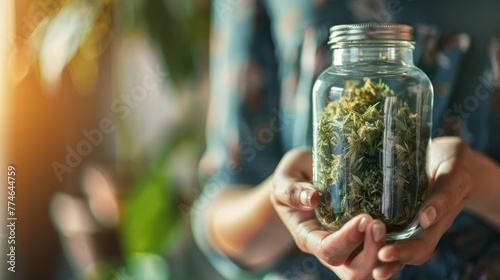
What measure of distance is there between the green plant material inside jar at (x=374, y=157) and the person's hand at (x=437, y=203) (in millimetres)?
18

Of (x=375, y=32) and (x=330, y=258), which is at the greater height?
(x=375, y=32)

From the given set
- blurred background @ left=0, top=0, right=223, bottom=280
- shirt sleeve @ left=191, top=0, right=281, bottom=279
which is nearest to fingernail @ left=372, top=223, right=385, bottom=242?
shirt sleeve @ left=191, top=0, right=281, bottom=279

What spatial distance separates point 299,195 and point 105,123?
406mm

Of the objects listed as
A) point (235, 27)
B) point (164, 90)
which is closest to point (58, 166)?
point (164, 90)

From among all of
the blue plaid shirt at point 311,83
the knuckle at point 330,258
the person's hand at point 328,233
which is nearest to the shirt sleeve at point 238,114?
the blue plaid shirt at point 311,83

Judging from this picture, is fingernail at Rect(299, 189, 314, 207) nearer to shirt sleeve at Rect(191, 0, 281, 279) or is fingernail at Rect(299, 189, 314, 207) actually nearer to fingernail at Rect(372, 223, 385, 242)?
fingernail at Rect(372, 223, 385, 242)

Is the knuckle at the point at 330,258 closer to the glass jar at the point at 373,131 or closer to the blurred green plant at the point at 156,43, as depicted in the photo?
the glass jar at the point at 373,131

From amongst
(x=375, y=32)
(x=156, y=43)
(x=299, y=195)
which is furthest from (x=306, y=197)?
(x=156, y=43)

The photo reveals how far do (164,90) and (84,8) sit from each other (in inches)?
6.2

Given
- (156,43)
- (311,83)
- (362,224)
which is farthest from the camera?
(156,43)

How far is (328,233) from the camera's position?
451 millimetres

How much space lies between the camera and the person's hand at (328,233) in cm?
41

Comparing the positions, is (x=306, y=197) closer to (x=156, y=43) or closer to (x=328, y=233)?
(x=328, y=233)

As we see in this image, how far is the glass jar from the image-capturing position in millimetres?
438
